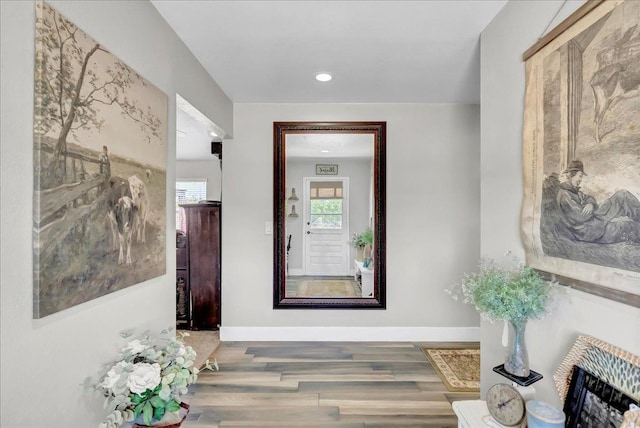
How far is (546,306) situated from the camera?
4.33 feet

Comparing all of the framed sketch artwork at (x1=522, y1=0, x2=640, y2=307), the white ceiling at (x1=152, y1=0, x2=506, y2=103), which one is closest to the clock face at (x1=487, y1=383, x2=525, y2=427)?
the framed sketch artwork at (x1=522, y1=0, x2=640, y2=307)

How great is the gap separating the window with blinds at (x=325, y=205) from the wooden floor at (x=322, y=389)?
4.10ft

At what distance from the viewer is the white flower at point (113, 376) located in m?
1.23

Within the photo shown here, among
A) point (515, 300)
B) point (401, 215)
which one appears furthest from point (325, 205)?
point (515, 300)

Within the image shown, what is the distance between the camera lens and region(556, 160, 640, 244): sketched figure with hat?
38.3 inches

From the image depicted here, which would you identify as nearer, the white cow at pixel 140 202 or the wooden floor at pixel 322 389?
the white cow at pixel 140 202

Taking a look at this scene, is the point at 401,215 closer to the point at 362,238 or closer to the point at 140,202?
the point at 362,238

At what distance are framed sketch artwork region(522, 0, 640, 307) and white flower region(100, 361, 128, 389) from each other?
1804 millimetres

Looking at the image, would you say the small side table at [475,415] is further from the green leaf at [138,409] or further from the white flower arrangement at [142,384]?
the green leaf at [138,409]

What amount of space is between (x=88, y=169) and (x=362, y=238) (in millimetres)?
2568

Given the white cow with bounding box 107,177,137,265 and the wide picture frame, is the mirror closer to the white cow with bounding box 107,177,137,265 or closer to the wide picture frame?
the white cow with bounding box 107,177,137,265

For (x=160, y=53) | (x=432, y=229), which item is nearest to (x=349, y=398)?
(x=432, y=229)

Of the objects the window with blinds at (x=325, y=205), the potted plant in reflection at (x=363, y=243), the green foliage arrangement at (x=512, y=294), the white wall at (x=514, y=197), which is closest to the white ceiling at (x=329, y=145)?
the window with blinds at (x=325, y=205)

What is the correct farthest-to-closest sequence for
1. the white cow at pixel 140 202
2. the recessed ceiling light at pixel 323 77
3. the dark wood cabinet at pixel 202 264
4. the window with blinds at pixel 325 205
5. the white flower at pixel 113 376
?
the dark wood cabinet at pixel 202 264 < the window with blinds at pixel 325 205 < the recessed ceiling light at pixel 323 77 < the white cow at pixel 140 202 < the white flower at pixel 113 376
